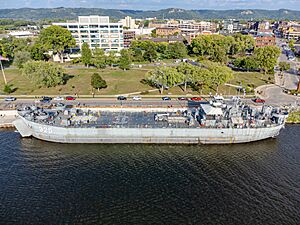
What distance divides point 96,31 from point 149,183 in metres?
132

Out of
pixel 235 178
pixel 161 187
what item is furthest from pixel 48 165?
pixel 235 178

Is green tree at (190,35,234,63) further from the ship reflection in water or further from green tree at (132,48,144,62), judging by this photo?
the ship reflection in water

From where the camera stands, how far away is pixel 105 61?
11644 centimetres

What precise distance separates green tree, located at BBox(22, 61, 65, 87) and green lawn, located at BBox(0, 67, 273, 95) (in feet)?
10.9

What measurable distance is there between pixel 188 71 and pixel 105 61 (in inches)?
2106

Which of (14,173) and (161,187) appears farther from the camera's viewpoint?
(14,173)

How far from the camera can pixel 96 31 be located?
147625 millimetres

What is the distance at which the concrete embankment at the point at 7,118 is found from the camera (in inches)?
2312

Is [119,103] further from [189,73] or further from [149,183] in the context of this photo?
[149,183]

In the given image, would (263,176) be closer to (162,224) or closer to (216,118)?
(216,118)

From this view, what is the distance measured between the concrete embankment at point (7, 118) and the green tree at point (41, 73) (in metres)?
20.9

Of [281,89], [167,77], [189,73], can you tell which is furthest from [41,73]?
[281,89]

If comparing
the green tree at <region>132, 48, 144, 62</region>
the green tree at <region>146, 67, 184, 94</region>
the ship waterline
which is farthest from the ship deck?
the green tree at <region>132, 48, 144, 62</region>

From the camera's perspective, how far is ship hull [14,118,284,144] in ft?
166
